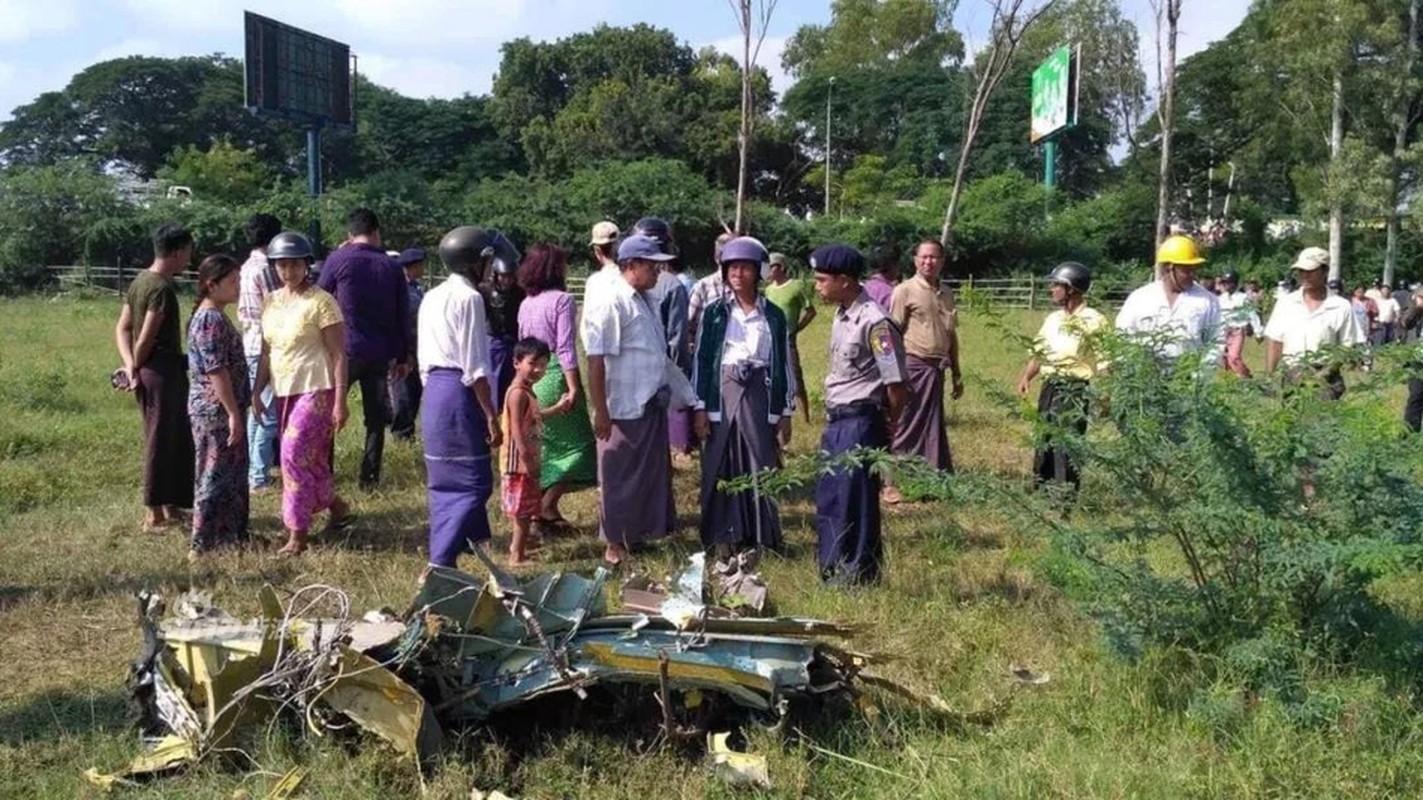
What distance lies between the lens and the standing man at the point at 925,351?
23.2 ft

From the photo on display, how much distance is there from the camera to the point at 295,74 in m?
27.3

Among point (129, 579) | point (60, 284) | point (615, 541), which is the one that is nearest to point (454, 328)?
point (615, 541)

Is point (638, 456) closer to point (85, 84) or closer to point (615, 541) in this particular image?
point (615, 541)

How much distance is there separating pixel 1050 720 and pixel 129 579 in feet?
12.6

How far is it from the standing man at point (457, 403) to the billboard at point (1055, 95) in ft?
93.8

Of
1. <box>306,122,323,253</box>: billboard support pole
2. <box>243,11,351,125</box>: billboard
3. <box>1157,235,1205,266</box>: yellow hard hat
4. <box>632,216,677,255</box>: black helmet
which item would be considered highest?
<box>243,11,351,125</box>: billboard

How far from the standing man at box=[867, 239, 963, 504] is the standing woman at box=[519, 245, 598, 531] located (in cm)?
207

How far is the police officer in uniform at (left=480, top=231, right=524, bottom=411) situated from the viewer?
6062 millimetres

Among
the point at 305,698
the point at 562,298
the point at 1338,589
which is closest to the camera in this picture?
the point at 305,698

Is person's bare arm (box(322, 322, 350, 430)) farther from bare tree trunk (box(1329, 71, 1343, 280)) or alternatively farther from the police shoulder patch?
bare tree trunk (box(1329, 71, 1343, 280))

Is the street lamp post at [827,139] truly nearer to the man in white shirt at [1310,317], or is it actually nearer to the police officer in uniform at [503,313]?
the man in white shirt at [1310,317]

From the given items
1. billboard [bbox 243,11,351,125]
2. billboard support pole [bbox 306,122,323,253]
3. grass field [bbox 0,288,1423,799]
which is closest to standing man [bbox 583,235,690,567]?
grass field [bbox 0,288,1423,799]

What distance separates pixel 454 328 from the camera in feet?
15.8

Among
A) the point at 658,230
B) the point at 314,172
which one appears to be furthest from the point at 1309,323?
the point at 314,172
